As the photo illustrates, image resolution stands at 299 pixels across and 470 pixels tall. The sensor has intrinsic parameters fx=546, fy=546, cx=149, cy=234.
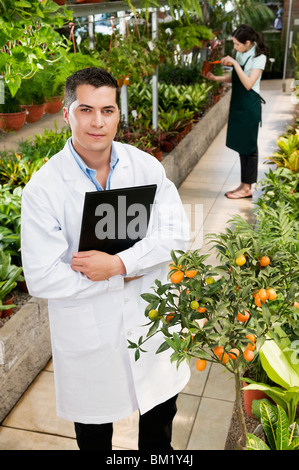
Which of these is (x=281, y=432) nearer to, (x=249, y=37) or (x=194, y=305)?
(x=194, y=305)

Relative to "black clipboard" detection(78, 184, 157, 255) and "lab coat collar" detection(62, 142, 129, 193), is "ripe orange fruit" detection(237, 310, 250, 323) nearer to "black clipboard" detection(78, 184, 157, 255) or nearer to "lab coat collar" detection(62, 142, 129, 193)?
"black clipboard" detection(78, 184, 157, 255)

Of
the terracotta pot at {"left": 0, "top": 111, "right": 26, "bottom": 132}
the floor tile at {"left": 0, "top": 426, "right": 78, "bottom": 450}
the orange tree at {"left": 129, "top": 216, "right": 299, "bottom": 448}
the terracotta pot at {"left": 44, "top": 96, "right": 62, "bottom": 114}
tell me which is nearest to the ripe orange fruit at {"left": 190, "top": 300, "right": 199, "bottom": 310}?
the orange tree at {"left": 129, "top": 216, "right": 299, "bottom": 448}

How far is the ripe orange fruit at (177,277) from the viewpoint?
1.54 meters

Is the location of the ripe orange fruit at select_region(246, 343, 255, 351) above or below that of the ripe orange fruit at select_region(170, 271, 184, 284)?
below

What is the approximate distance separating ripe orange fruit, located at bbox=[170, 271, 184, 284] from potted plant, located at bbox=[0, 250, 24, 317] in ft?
4.67

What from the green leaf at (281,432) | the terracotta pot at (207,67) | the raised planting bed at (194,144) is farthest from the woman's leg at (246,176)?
the green leaf at (281,432)

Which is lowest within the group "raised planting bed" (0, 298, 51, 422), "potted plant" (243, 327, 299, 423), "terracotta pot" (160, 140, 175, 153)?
"raised planting bed" (0, 298, 51, 422)

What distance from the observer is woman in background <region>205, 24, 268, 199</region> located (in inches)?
194

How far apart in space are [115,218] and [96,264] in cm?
16

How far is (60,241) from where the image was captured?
1.70 metres

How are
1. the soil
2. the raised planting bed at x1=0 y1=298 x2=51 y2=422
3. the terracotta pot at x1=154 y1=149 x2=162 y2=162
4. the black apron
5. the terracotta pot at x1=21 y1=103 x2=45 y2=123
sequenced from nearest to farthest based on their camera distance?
the raised planting bed at x1=0 y1=298 x2=51 y2=422 → the soil → the terracotta pot at x1=21 y1=103 x2=45 y2=123 → the black apron → the terracotta pot at x1=154 y1=149 x2=162 y2=162

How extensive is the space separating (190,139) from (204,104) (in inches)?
52.2

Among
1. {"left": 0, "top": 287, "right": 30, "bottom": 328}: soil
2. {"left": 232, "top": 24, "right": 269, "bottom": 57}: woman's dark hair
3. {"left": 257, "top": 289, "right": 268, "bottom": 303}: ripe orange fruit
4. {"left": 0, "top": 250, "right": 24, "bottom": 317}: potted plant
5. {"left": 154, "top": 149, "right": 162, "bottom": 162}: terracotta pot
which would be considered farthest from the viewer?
{"left": 154, "top": 149, "right": 162, "bottom": 162}: terracotta pot
